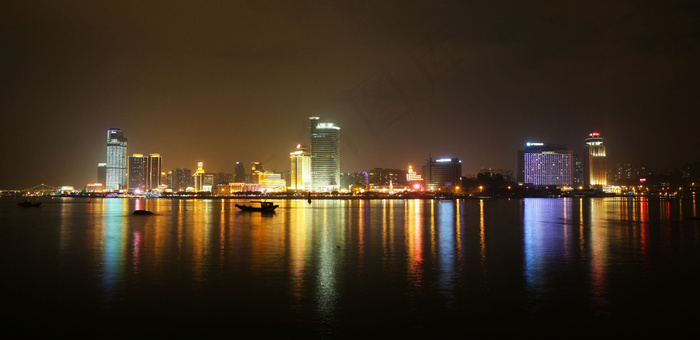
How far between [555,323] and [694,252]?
14982mm

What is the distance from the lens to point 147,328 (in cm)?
1000

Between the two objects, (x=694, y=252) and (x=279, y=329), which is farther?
(x=694, y=252)

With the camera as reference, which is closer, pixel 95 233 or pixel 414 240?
pixel 414 240

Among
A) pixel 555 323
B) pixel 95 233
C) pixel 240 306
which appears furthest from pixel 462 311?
pixel 95 233

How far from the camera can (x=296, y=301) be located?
12.0 m

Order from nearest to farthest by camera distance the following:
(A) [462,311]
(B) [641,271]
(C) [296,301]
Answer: (A) [462,311], (C) [296,301], (B) [641,271]

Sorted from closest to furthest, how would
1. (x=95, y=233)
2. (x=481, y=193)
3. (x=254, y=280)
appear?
(x=254, y=280) → (x=95, y=233) → (x=481, y=193)

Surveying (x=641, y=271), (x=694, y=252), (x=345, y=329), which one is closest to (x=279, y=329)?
(x=345, y=329)

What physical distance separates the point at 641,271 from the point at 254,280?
40.4 ft


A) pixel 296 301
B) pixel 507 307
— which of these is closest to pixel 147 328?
pixel 296 301

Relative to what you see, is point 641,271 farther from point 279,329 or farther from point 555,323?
point 279,329

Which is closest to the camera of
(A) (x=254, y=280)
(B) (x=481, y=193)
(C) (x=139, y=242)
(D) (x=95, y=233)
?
(A) (x=254, y=280)

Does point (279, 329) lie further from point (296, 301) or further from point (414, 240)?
point (414, 240)

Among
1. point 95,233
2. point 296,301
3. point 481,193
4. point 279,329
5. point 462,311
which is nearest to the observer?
point 279,329
